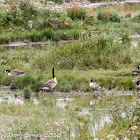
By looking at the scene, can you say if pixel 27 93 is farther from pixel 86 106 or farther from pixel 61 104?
pixel 86 106

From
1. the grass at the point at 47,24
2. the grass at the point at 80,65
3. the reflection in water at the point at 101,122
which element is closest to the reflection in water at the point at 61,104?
the grass at the point at 80,65

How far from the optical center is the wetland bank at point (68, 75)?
8.17m

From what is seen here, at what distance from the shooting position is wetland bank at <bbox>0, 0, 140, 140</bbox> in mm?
8172

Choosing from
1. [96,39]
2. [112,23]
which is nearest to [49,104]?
[96,39]

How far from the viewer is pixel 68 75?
1262cm

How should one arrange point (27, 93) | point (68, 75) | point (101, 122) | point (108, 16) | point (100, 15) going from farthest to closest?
point (100, 15), point (108, 16), point (68, 75), point (27, 93), point (101, 122)

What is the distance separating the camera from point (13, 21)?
64.7 ft

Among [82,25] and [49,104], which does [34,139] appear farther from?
[82,25]

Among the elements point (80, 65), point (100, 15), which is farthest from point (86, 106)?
point (100, 15)

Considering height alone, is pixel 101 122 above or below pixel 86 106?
above

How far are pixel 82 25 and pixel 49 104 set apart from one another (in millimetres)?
10812

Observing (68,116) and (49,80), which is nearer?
(68,116)

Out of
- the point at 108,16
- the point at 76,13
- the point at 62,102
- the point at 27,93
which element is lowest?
the point at 62,102

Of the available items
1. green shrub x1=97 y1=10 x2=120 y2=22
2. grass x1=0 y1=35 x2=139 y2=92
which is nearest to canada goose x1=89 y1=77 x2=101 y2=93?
grass x1=0 y1=35 x2=139 y2=92
